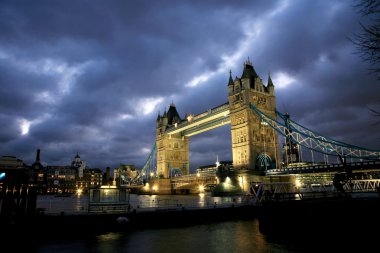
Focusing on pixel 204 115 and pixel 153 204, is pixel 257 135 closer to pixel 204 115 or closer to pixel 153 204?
pixel 204 115

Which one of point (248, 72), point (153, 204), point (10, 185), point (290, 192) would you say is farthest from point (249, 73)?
point (10, 185)

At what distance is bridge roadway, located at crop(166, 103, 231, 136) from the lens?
75.6 metres

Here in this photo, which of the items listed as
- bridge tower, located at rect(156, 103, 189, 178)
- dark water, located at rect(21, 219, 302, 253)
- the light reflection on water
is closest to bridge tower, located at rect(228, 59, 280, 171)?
the light reflection on water

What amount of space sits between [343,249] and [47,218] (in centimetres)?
2079

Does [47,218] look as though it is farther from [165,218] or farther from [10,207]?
[165,218]

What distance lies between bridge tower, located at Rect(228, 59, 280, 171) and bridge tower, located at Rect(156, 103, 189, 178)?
39.4 metres

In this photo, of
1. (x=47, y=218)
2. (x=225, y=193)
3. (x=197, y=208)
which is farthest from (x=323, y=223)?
(x=225, y=193)

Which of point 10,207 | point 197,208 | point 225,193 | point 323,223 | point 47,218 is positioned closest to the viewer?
point 10,207

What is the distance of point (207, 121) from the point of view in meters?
84.7

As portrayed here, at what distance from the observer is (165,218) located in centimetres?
2677

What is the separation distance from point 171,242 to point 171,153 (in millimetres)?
85214

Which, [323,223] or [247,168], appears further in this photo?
[247,168]

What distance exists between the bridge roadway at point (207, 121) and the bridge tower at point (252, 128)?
5875mm

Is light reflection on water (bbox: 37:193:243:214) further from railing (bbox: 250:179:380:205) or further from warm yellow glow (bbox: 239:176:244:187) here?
warm yellow glow (bbox: 239:176:244:187)
